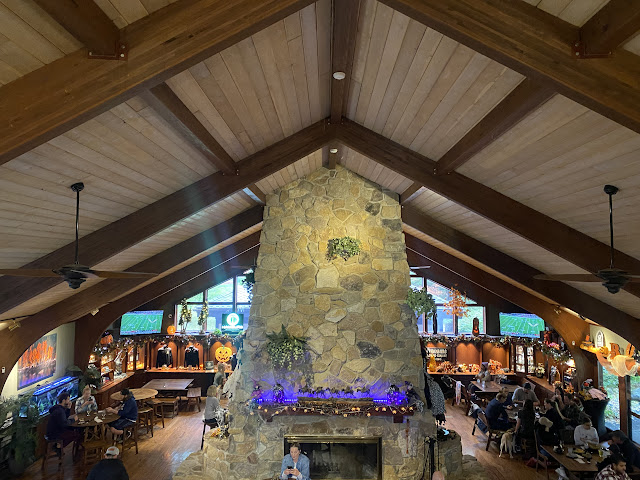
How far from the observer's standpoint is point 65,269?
12.8 ft

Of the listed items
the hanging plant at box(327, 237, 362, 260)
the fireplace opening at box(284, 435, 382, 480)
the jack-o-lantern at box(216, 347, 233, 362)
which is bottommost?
the fireplace opening at box(284, 435, 382, 480)

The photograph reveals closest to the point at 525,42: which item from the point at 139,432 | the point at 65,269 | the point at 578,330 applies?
the point at 65,269

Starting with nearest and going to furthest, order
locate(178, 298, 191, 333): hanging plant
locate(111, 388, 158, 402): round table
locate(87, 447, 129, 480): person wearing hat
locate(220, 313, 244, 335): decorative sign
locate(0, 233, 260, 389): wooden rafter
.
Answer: locate(87, 447, 129, 480): person wearing hat
locate(111, 388, 158, 402): round table
locate(0, 233, 260, 389): wooden rafter
locate(178, 298, 191, 333): hanging plant
locate(220, 313, 244, 335): decorative sign

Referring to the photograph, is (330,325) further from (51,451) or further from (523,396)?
(51,451)

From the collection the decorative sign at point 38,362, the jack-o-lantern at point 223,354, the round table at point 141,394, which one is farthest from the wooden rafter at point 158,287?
the jack-o-lantern at point 223,354

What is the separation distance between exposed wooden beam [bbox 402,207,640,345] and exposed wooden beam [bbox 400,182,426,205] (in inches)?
28.4

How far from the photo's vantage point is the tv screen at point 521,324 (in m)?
14.1

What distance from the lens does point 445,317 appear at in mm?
15219

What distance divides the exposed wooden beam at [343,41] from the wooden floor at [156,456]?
7.08 meters

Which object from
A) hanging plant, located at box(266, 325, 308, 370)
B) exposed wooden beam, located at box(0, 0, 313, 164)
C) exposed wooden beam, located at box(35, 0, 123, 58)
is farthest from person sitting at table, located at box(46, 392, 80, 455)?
exposed wooden beam, located at box(35, 0, 123, 58)

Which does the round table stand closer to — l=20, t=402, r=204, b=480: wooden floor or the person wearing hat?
l=20, t=402, r=204, b=480: wooden floor

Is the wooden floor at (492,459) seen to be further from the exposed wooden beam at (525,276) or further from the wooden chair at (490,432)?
the exposed wooden beam at (525,276)

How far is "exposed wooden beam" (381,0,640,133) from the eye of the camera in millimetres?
2764

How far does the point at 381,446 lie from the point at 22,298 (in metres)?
5.45
